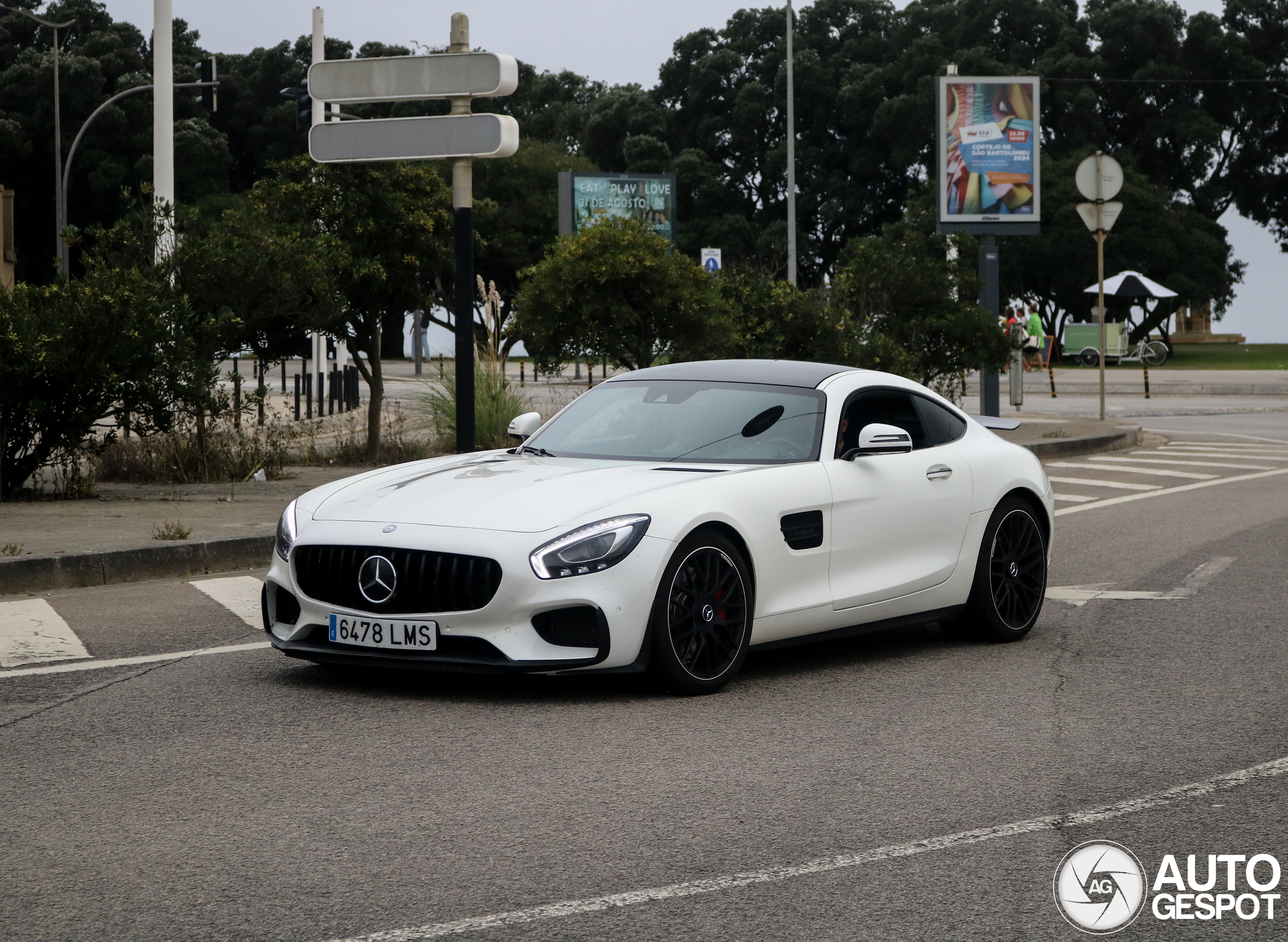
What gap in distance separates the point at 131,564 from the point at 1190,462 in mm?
13673

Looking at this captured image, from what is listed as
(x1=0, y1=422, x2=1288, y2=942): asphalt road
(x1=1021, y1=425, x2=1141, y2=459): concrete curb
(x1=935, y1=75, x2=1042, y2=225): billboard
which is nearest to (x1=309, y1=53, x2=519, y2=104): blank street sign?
(x1=0, y1=422, x2=1288, y2=942): asphalt road

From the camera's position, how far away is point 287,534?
7242 mm

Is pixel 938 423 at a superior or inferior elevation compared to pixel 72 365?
inferior

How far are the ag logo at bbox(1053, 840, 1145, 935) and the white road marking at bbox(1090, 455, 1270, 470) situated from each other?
15.6 metres

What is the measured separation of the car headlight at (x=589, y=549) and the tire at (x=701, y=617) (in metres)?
0.20

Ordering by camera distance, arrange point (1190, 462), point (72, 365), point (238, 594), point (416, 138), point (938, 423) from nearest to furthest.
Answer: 1. point (938, 423)
2. point (238, 594)
3. point (416, 138)
4. point (72, 365)
5. point (1190, 462)

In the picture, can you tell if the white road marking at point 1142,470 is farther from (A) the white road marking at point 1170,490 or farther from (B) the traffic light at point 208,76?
(B) the traffic light at point 208,76

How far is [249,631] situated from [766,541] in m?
2.97

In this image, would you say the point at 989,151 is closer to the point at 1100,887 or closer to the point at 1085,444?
the point at 1085,444

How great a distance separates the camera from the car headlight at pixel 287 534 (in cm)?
716

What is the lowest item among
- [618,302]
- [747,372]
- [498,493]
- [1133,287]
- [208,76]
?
[498,493]

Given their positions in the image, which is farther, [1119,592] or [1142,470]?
[1142,470]

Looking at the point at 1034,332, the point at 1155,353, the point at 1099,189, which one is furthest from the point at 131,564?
the point at 1155,353

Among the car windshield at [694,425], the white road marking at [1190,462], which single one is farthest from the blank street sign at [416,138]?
the white road marking at [1190,462]
